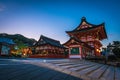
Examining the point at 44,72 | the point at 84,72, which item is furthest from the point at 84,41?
the point at 44,72

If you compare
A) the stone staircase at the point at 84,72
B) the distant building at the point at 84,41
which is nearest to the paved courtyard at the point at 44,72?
the stone staircase at the point at 84,72

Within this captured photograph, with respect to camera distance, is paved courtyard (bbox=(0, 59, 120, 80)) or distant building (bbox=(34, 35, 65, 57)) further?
distant building (bbox=(34, 35, 65, 57))

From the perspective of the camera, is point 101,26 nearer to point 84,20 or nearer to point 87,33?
point 87,33

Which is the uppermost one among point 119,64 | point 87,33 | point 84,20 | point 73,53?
point 84,20

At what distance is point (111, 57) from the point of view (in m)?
18.5

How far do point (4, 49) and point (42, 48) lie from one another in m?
9.99

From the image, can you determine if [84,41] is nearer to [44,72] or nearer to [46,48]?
[46,48]

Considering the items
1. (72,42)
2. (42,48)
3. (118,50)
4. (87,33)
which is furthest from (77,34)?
(42,48)

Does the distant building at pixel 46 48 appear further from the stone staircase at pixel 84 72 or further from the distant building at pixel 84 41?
the stone staircase at pixel 84 72

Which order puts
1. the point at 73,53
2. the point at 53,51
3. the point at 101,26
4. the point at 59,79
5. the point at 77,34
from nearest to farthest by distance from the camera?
1. the point at 59,79
2. the point at 73,53
3. the point at 101,26
4. the point at 77,34
5. the point at 53,51

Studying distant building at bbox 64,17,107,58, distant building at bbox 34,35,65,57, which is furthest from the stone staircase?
distant building at bbox 34,35,65,57

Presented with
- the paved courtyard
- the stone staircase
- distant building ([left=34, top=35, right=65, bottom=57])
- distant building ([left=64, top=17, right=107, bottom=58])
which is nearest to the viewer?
the paved courtyard

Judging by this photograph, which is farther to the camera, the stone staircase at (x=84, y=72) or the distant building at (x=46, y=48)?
the distant building at (x=46, y=48)

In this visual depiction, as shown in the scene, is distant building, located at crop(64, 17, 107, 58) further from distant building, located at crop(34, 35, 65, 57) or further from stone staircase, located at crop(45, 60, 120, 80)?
stone staircase, located at crop(45, 60, 120, 80)
